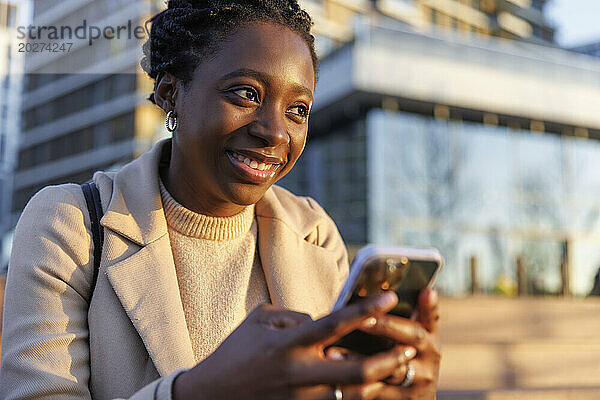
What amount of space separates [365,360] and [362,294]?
15cm

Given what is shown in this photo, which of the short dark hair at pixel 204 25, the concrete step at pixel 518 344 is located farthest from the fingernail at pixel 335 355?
the concrete step at pixel 518 344

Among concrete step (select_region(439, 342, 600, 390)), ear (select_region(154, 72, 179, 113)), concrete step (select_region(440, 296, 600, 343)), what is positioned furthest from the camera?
concrete step (select_region(440, 296, 600, 343))

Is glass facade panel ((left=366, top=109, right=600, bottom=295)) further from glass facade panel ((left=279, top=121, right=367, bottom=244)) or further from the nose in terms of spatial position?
the nose

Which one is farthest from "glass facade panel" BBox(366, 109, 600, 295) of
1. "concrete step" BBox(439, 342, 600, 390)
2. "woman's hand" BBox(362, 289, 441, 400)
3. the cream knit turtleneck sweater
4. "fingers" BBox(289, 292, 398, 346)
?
"fingers" BBox(289, 292, 398, 346)

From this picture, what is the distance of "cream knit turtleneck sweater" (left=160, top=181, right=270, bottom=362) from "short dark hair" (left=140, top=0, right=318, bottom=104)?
1.32ft

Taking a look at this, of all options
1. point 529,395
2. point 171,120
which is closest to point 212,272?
point 171,120

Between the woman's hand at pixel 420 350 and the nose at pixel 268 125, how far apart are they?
61cm

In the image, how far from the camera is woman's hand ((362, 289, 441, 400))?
1113mm

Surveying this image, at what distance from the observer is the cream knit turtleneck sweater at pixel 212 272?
173 centimetres

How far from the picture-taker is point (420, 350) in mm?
1144

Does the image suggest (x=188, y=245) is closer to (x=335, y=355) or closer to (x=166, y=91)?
(x=166, y=91)

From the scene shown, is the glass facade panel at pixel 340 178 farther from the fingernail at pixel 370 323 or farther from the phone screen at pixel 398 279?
the fingernail at pixel 370 323

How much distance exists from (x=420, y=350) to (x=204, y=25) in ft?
3.43

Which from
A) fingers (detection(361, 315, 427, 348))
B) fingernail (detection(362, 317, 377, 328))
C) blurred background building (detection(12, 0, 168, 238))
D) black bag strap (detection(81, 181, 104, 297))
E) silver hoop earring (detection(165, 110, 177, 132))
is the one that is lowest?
fingers (detection(361, 315, 427, 348))
